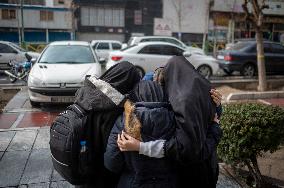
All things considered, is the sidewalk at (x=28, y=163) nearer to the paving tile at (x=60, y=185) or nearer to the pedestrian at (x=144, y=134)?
the paving tile at (x=60, y=185)

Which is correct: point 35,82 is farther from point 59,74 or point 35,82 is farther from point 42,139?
point 42,139

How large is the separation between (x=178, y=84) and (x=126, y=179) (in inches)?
28.3

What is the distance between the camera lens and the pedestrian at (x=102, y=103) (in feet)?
7.31

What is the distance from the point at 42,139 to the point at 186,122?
4.37 meters

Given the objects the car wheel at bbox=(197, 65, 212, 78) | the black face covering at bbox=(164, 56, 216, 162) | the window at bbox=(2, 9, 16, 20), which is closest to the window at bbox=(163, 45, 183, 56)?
the car wheel at bbox=(197, 65, 212, 78)

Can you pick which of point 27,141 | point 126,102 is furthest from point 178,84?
point 27,141

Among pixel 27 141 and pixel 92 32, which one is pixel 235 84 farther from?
pixel 92 32

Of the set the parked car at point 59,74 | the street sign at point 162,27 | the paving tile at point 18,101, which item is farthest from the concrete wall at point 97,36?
the parked car at point 59,74

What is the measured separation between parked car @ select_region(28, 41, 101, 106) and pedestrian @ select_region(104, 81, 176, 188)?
4.97m

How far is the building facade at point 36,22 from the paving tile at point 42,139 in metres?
30.8

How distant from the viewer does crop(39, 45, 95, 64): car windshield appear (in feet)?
29.7

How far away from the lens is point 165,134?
2082mm

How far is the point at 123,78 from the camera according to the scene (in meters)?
2.31

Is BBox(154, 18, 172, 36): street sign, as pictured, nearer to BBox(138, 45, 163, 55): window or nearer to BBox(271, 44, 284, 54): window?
BBox(271, 44, 284, 54): window
